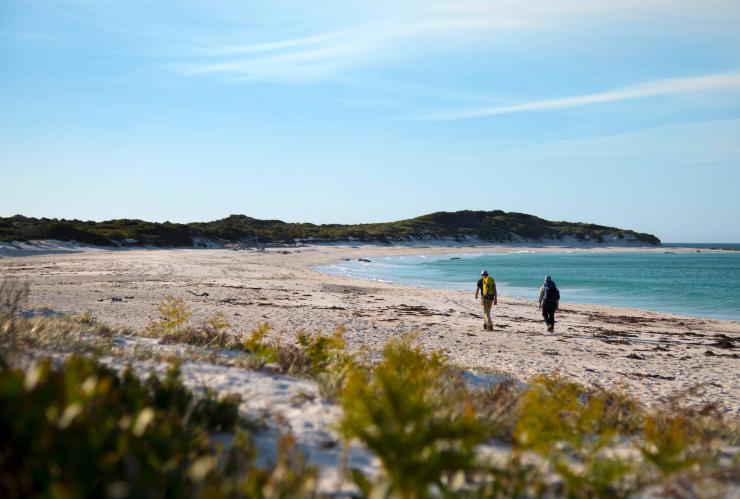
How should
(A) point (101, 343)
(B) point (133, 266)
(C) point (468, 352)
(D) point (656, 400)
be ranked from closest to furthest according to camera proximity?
1. (A) point (101, 343)
2. (D) point (656, 400)
3. (C) point (468, 352)
4. (B) point (133, 266)

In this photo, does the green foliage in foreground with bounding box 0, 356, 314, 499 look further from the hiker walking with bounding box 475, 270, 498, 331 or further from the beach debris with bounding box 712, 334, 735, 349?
the beach debris with bounding box 712, 334, 735, 349

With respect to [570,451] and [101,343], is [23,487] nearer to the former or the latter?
[570,451]

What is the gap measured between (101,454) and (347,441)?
127 cm

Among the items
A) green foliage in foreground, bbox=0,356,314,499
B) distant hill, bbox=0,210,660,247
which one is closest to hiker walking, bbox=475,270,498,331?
green foliage in foreground, bbox=0,356,314,499

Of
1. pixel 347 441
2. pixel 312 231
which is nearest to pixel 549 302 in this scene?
pixel 347 441

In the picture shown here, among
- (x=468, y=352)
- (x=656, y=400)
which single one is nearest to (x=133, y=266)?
(x=468, y=352)

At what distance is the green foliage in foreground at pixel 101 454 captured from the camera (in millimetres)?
2211

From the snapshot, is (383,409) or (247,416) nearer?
(383,409)

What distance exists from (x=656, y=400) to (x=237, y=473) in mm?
7382

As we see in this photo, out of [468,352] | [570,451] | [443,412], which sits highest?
[443,412]

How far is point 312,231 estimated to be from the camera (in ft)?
286

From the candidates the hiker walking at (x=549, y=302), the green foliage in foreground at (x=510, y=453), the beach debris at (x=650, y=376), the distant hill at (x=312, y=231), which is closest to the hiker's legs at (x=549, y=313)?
the hiker walking at (x=549, y=302)

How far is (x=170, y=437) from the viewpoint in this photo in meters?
2.91

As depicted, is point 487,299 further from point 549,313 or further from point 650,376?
point 650,376
